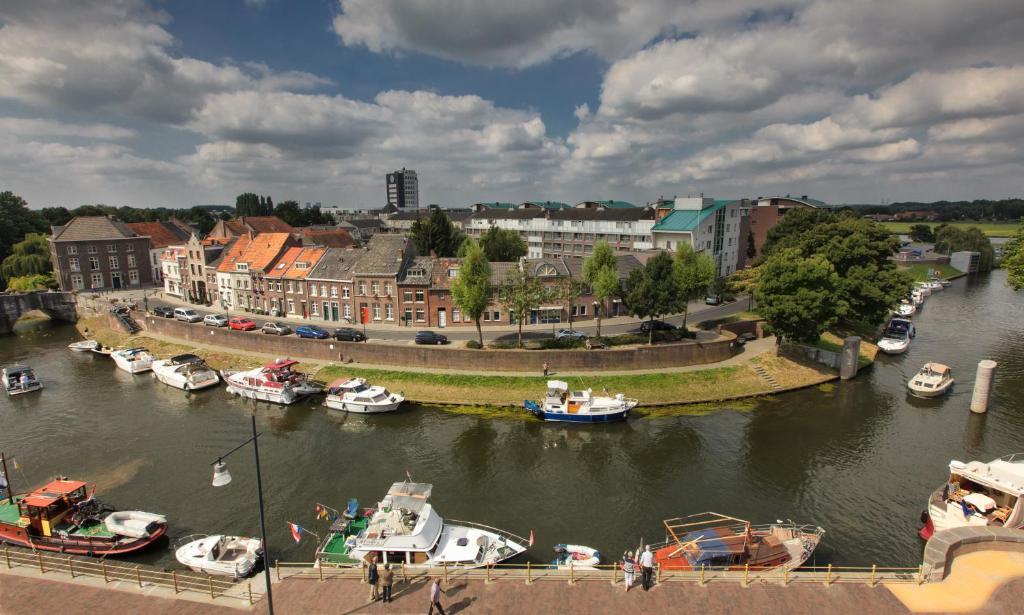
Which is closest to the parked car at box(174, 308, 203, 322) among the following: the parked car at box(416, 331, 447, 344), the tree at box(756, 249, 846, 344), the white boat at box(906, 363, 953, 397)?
the parked car at box(416, 331, 447, 344)

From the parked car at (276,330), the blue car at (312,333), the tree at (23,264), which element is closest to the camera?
the blue car at (312,333)

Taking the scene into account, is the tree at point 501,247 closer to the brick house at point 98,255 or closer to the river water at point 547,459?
the river water at point 547,459

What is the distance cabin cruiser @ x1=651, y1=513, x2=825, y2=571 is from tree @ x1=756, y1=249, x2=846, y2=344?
30513 millimetres

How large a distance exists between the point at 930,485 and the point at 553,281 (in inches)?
1773

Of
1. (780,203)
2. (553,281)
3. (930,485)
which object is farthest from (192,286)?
(780,203)

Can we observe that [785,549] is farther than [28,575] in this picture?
Yes

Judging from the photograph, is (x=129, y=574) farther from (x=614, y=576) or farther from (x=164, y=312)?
(x=164, y=312)

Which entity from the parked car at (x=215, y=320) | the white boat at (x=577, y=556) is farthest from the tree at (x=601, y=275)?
the parked car at (x=215, y=320)

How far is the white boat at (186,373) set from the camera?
55.5 metres

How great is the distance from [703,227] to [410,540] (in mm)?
89452

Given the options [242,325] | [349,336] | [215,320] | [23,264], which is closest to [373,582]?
[349,336]

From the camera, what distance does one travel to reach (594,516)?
31.5 meters

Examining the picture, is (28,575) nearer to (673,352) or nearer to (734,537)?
(734,537)

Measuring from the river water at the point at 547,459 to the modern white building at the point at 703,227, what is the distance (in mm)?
47613
